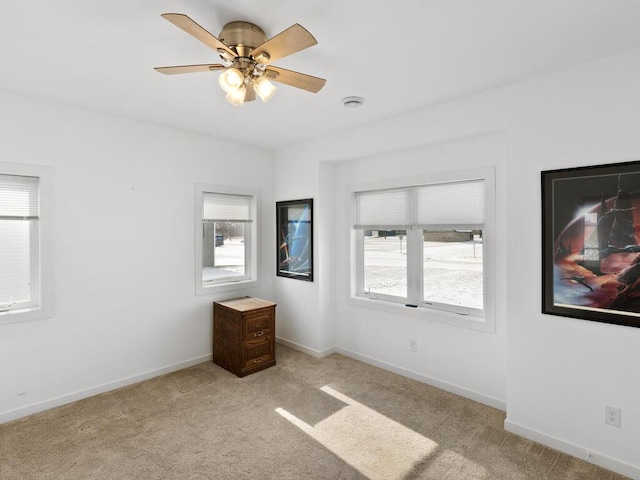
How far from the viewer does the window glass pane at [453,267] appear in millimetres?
3193

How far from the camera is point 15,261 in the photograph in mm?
2920

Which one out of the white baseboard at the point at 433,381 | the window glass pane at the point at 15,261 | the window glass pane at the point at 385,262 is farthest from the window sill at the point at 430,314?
the window glass pane at the point at 15,261

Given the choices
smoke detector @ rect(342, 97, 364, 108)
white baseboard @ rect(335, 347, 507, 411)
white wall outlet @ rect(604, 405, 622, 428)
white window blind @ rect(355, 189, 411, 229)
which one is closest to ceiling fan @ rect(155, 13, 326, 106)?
smoke detector @ rect(342, 97, 364, 108)

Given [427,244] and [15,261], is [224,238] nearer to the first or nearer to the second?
[15,261]

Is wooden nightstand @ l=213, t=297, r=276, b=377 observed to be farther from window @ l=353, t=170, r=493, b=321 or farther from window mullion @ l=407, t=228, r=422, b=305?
window mullion @ l=407, t=228, r=422, b=305

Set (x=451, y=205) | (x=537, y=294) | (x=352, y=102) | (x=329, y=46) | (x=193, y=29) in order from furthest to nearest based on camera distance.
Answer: (x=451, y=205) → (x=352, y=102) → (x=537, y=294) → (x=329, y=46) → (x=193, y=29)

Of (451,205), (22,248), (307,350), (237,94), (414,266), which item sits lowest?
(307,350)

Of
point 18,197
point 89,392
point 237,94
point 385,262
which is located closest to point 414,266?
point 385,262

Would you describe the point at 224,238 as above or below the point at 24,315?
above

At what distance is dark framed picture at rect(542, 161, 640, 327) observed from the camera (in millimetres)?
2150

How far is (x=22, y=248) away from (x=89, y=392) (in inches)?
54.4

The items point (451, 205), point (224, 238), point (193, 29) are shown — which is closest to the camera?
point (193, 29)

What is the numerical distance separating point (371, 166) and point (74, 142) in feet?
9.26

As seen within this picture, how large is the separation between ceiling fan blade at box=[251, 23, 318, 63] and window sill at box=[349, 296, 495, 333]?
2.55 m
